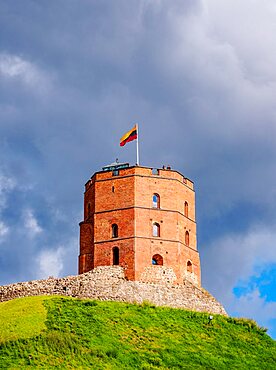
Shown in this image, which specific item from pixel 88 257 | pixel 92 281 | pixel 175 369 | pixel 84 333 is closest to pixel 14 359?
pixel 84 333

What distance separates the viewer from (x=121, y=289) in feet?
155

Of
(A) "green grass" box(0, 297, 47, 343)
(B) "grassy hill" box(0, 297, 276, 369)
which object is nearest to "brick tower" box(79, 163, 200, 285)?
(B) "grassy hill" box(0, 297, 276, 369)

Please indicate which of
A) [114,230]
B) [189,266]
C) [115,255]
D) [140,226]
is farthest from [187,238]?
[115,255]

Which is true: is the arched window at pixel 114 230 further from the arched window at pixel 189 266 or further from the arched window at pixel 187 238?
the arched window at pixel 189 266

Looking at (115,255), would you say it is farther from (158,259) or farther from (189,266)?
(189,266)

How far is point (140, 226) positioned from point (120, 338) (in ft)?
36.0

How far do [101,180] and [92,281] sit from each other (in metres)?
7.61

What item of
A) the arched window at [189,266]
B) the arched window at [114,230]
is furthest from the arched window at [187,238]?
the arched window at [114,230]

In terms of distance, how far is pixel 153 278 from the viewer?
48.9 metres

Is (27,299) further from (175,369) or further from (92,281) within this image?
(175,369)

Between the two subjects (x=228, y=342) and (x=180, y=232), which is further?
(x=180, y=232)

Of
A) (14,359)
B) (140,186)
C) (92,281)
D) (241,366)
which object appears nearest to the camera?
(14,359)

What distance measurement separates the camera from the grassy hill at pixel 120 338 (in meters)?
37.5

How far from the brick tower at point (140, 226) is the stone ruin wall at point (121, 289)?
1.72 ft
